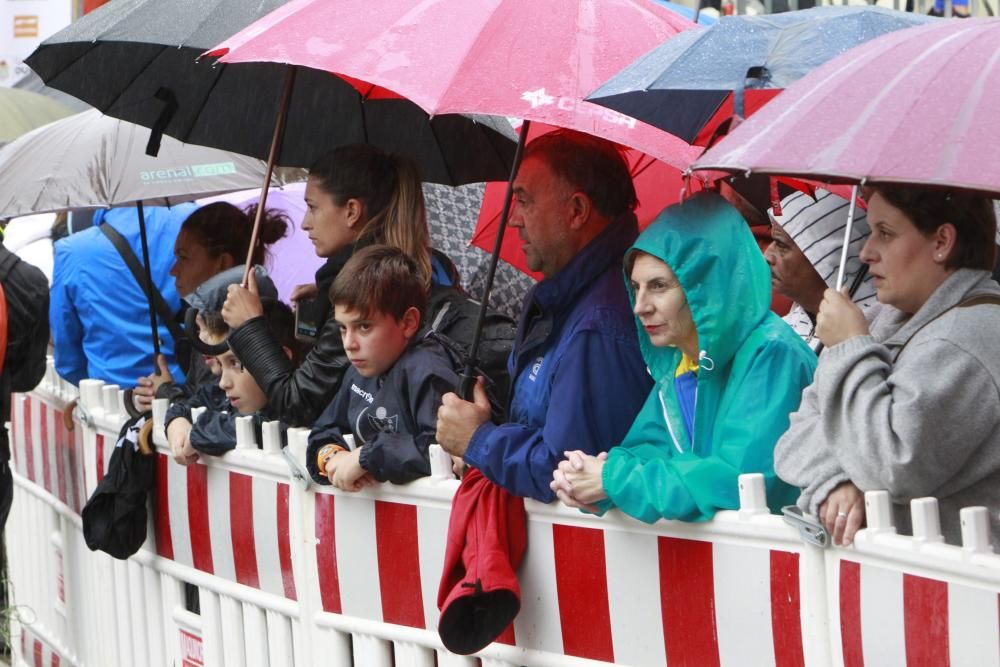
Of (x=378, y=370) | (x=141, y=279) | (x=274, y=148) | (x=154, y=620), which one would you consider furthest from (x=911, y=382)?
(x=141, y=279)

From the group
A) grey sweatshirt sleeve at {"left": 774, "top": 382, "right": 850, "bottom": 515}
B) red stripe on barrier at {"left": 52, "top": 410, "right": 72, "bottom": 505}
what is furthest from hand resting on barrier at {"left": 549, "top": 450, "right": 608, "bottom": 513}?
red stripe on barrier at {"left": 52, "top": 410, "right": 72, "bottom": 505}

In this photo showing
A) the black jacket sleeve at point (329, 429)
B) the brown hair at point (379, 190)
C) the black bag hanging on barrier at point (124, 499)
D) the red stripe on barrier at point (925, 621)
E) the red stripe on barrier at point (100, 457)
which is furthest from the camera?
the red stripe on barrier at point (100, 457)

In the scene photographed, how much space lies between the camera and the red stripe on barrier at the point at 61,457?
768 centimetres

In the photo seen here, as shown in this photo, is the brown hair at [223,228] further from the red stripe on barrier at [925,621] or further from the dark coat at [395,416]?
the red stripe on barrier at [925,621]

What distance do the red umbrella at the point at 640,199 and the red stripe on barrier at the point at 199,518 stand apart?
4.66 feet

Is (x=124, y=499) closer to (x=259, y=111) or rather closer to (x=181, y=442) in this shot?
(x=181, y=442)

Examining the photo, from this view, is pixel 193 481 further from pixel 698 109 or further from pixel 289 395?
pixel 698 109

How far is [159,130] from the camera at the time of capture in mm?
6559

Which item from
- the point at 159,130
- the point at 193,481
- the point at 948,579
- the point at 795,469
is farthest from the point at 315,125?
the point at 948,579

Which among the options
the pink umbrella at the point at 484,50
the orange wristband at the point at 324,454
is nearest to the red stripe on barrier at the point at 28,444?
the orange wristband at the point at 324,454

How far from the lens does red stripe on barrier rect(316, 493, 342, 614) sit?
17.3 ft

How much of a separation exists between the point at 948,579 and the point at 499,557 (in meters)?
1.42

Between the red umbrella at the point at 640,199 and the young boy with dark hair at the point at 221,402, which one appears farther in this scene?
the red umbrella at the point at 640,199

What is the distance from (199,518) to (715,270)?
264 cm
